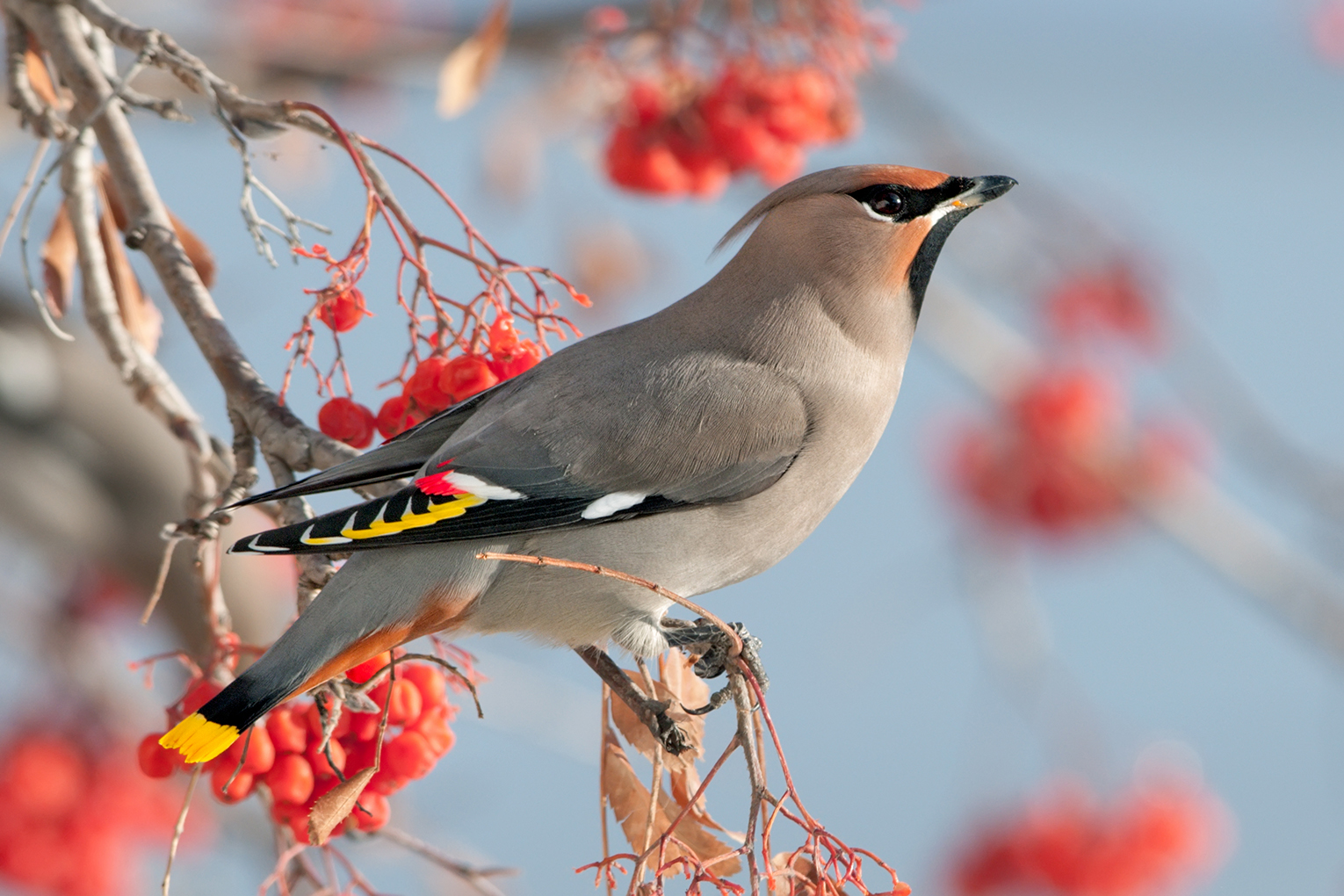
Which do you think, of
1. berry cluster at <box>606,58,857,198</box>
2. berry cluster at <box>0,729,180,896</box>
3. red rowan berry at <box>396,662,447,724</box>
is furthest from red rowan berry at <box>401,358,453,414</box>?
berry cluster at <box>0,729,180,896</box>

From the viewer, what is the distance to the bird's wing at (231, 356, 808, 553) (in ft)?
6.15

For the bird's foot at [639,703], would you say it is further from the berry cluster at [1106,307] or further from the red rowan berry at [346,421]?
the berry cluster at [1106,307]

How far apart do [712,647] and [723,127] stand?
1287 millimetres

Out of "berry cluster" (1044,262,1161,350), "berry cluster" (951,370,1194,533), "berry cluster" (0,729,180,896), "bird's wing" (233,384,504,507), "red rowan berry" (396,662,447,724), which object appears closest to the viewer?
"bird's wing" (233,384,504,507)

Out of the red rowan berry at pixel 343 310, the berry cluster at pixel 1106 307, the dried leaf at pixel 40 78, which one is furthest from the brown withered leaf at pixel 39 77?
the berry cluster at pixel 1106 307

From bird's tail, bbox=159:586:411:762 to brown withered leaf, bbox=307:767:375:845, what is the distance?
12 centimetres

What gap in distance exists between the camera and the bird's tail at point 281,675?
1.70 meters

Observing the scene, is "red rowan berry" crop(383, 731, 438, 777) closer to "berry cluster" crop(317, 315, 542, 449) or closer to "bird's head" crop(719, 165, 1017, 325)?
"berry cluster" crop(317, 315, 542, 449)

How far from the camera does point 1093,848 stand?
357cm

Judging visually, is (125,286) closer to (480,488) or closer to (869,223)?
(480,488)

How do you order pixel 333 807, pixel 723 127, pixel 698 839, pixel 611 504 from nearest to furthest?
pixel 333 807
pixel 698 839
pixel 611 504
pixel 723 127

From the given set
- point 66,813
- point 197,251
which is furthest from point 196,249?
point 66,813

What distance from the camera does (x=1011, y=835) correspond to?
3670mm

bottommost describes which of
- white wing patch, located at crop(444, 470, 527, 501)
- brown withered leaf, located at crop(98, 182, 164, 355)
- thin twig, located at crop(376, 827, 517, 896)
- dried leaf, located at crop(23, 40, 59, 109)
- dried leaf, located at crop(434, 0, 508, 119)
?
thin twig, located at crop(376, 827, 517, 896)
